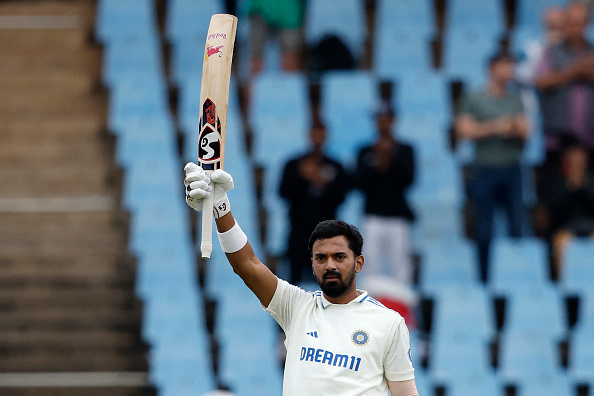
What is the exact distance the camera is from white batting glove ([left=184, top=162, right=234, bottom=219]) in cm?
399

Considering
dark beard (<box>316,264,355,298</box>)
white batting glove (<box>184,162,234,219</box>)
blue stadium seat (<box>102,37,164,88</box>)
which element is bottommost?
dark beard (<box>316,264,355,298</box>)

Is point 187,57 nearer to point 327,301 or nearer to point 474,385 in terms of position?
point 474,385

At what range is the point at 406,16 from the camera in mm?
11297

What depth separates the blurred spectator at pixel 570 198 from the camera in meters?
8.69

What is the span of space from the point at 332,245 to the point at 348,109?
6.24 meters

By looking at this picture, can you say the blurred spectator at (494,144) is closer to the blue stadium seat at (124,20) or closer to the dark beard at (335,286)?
the blue stadium seat at (124,20)

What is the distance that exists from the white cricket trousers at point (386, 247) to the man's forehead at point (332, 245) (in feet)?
14.1

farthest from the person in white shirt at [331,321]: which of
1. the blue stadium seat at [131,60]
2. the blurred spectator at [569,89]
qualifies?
the blue stadium seat at [131,60]

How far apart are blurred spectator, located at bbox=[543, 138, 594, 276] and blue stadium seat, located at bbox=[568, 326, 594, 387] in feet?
2.51

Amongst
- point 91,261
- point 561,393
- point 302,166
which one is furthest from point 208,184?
point 91,261

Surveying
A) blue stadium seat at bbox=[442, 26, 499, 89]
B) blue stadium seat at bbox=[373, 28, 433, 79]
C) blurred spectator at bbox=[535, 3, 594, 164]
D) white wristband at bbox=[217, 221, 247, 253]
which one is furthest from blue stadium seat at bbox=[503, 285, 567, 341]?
white wristband at bbox=[217, 221, 247, 253]

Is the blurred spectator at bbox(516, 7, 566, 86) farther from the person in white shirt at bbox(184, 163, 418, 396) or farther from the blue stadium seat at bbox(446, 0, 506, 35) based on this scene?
the person in white shirt at bbox(184, 163, 418, 396)

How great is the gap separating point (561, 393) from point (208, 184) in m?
4.96

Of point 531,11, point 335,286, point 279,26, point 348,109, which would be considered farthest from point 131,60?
point 335,286
